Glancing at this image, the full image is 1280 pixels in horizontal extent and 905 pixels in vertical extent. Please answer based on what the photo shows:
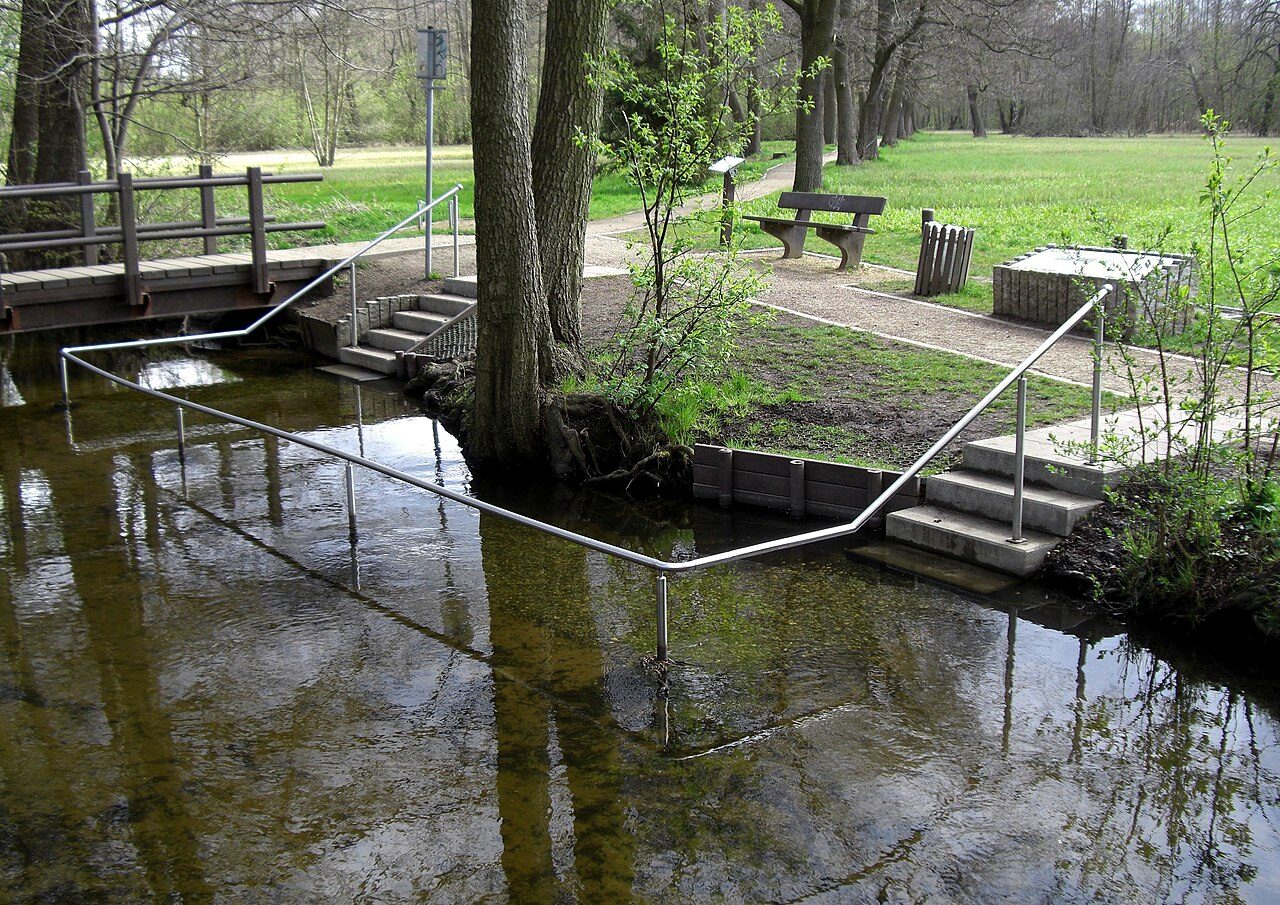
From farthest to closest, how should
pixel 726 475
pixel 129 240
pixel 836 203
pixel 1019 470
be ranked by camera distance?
pixel 836 203, pixel 129 240, pixel 726 475, pixel 1019 470

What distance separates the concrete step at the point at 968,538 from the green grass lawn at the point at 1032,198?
213 cm

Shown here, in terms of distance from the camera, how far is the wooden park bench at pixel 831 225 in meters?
16.3

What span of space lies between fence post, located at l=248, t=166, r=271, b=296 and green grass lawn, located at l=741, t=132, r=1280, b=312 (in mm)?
6428

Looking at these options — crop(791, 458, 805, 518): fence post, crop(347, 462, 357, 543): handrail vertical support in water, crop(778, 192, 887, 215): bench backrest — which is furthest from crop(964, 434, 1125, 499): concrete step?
crop(778, 192, 887, 215): bench backrest

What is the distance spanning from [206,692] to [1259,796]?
5.57m

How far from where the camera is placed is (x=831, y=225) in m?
16.3

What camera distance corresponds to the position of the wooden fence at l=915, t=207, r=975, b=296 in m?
14.5

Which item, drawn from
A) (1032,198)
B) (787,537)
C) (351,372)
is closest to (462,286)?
(351,372)

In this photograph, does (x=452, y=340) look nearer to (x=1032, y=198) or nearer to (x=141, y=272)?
(x=141, y=272)

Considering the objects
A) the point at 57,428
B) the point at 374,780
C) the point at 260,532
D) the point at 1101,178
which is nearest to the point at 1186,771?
the point at 374,780

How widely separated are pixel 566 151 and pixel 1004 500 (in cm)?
→ 571

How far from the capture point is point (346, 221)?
2208 cm

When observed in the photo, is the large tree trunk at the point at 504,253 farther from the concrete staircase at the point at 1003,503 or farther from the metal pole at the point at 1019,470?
the metal pole at the point at 1019,470

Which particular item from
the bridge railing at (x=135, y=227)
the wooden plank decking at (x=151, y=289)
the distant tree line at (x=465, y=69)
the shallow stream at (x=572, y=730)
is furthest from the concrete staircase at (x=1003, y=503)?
the wooden plank decking at (x=151, y=289)
